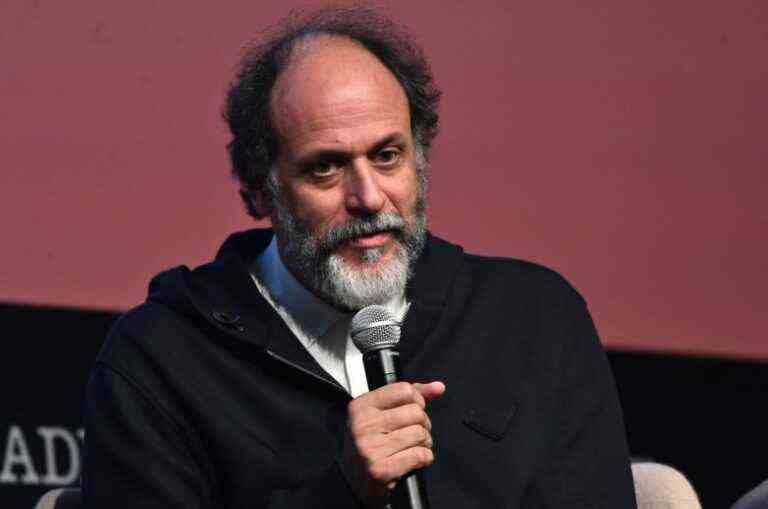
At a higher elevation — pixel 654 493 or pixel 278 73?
pixel 278 73

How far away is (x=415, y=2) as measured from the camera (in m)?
2.86

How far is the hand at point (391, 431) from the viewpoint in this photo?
1.52 m

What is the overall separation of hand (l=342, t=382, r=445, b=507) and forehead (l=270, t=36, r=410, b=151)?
55 centimetres

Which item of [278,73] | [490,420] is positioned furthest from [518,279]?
[278,73]

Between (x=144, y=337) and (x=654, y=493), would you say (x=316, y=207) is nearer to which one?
(x=144, y=337)

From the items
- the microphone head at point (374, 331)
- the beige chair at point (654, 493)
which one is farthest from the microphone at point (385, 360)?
the beige chair at point (654, 493)

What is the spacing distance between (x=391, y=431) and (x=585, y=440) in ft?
1.84

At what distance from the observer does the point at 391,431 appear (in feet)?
5.06

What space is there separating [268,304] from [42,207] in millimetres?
811

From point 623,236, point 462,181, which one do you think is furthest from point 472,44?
point 623,236

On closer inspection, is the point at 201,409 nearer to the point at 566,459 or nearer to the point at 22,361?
the point at 566,459

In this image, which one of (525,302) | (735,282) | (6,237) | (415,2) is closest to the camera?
(525,302)

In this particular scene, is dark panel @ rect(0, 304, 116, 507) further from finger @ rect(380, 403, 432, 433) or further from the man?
finger @ rect(380, 403, 432, 433)

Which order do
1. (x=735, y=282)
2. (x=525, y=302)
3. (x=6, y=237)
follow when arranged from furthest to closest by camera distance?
1. (x=735, y=282)
2. (x=6, y=237)
3. (x=525, y=302)
